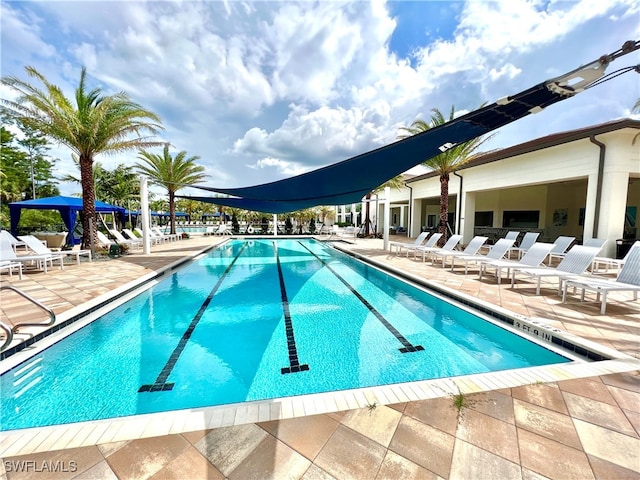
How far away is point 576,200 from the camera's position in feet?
45.9

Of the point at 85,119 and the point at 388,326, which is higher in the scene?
the point at 85,119

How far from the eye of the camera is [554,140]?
9.14 metres

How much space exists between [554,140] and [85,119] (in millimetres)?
15606

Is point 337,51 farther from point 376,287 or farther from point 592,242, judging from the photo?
point 592,242

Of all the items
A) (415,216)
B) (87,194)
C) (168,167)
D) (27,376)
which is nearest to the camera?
(27,376)

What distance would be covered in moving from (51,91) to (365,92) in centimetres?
1000

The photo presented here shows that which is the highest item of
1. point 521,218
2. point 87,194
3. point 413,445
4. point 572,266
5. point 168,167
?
point 168,167

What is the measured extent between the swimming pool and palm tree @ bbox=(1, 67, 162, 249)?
6.73 m

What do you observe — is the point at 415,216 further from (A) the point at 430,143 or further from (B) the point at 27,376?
(B) the point at 27,376

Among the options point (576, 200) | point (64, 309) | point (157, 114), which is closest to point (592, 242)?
point (576, 200)

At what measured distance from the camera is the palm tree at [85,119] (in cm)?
841

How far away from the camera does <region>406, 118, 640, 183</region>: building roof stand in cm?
754

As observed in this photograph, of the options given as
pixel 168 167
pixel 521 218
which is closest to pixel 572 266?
pixel 521 218

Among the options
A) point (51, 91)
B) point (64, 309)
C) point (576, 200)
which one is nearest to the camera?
point (64, 309)
